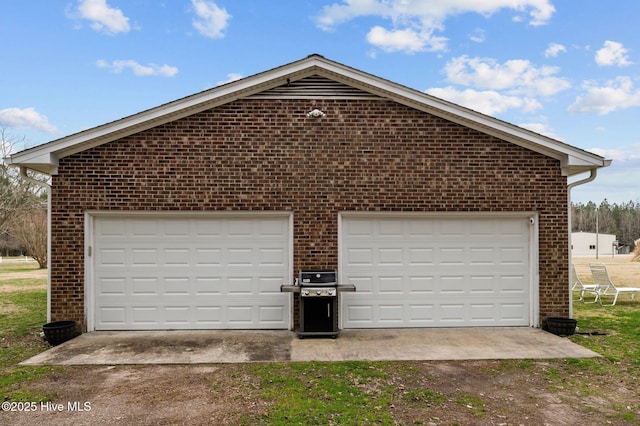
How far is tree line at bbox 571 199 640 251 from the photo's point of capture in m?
87.8

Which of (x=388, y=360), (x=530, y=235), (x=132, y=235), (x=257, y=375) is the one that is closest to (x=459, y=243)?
(x=530, y=235)

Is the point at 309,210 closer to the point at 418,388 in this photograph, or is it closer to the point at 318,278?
the point at 318,278

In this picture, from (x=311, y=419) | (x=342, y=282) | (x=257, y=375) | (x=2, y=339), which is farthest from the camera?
(x=342, y=282)

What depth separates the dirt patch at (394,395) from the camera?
4355 mm

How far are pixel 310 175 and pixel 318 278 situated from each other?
1.93 meters

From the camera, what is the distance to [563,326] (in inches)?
299

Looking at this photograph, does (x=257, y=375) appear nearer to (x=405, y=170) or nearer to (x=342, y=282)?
(x=342, y=282)

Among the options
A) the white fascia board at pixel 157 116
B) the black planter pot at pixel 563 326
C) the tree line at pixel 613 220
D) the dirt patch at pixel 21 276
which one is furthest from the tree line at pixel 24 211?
the tree line at pixel 613 220

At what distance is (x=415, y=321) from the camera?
322 inches

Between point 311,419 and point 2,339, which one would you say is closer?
point 311,419

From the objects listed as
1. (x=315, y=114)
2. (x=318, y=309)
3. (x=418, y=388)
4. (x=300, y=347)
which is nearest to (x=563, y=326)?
(x=418, y=388)

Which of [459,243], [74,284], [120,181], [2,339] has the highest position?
[120,181]

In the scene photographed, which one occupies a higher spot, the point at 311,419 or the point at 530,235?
the point at 530,235

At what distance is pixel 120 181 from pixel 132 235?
1010 millimetres
